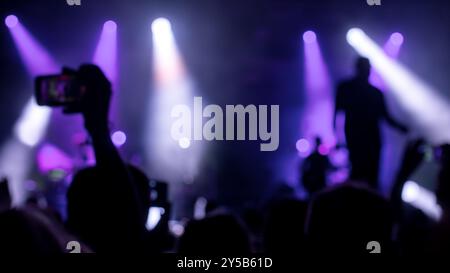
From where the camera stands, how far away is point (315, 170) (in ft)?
6.49

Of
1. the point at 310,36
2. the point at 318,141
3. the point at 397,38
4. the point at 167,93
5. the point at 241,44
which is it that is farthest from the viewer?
the point at 167,93

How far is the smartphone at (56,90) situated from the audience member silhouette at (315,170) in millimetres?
919

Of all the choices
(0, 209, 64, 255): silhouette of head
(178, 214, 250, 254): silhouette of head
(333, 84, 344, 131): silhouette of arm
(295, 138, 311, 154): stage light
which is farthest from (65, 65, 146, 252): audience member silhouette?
(295, 138, 311, 154): stage light

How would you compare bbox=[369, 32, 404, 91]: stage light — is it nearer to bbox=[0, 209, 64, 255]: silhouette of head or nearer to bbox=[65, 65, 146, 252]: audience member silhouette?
bbox=[65, 65, 146, 252]: audience member silhouette

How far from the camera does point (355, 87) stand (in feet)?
5.48

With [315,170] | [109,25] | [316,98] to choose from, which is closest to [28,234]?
[109,25]

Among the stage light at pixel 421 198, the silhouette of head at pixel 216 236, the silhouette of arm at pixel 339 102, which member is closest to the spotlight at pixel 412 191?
the stage light at pixel 421 198

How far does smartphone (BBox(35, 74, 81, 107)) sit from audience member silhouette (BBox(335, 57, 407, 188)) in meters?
0.89

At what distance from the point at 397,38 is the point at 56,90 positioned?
1207 millimetres

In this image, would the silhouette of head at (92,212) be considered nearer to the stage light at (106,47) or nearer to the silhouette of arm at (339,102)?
the stage light at (106,47)

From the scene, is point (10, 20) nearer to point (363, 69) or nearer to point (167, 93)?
point (363, 69)

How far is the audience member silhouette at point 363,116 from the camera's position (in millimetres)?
1602

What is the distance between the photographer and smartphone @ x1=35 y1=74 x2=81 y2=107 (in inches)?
54.3
